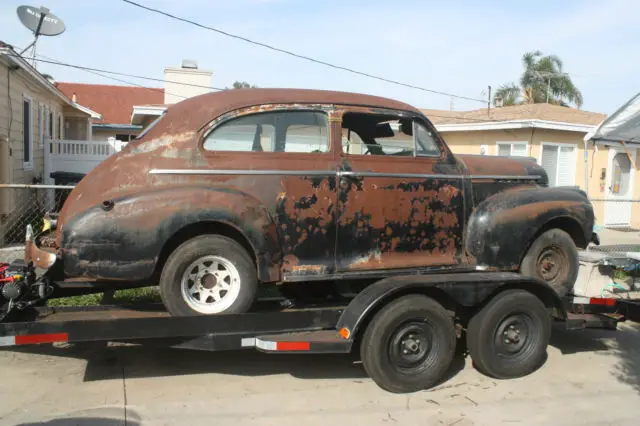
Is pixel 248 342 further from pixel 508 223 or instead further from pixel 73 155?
pixel 73 155

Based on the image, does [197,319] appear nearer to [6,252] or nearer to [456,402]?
[456,402]

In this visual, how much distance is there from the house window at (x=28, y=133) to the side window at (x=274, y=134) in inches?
411

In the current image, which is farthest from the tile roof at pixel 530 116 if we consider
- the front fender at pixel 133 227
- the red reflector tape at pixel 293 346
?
the front fender at pixel 133 227

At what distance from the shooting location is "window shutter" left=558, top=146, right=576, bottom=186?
15.6 metres

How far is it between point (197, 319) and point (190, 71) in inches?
695

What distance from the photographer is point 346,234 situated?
15.5ft

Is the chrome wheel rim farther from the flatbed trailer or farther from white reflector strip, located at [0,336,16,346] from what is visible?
white reflector strip, located at [0,336,16,346]

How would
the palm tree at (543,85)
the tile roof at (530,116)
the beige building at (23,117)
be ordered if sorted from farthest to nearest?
the palm tree at (543,85)
the tile roof at (530,116)
the beige building at (23,117)

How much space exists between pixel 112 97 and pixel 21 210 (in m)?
24.1

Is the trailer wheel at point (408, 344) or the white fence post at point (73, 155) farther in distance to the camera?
the white fence post at point (73, 155)

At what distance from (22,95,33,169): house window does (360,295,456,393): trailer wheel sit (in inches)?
449

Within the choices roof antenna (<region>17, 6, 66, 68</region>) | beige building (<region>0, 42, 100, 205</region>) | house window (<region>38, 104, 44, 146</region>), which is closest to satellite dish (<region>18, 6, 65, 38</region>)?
roof antenna (<region>17, 6, 66, 68</region>)

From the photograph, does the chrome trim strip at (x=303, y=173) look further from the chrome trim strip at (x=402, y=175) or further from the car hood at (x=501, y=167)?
the car hood at (x=501, y=167)

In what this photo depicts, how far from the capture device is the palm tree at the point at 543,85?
3005cm
